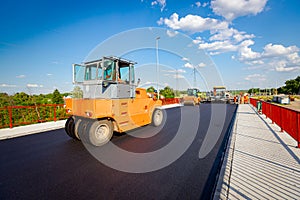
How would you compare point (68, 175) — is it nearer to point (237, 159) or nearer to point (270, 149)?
point (237, 159)

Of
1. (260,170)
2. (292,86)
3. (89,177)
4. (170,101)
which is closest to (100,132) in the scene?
(89,177)

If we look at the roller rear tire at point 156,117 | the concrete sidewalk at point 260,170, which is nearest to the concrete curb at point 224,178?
the concrete sidewalk at point 260,170

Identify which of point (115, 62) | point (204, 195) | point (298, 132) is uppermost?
point (115, 62)

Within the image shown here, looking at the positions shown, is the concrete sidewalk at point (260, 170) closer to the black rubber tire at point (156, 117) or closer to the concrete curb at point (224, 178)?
the concrete curb at point (224, 178)

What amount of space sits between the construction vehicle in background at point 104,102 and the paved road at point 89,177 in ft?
2.62

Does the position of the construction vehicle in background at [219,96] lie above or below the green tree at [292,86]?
below

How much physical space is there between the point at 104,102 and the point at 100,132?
107 centimetres

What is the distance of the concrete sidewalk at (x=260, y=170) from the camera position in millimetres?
2592

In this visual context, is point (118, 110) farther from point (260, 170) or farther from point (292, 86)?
point (292, 86)

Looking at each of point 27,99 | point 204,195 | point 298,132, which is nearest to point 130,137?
point 204,195

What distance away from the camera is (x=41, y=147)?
17.1 ft

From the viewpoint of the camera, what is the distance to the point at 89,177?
3.27 metres

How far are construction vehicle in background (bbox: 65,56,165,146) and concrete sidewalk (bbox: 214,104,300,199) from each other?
3.52 meters

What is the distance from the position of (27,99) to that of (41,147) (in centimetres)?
1346
